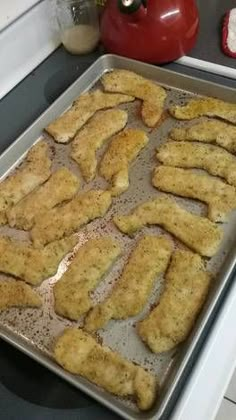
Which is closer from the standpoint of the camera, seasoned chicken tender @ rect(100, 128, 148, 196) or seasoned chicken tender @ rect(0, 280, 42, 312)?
seasoned chicken tender @ rect(0, 280, 42, 312)

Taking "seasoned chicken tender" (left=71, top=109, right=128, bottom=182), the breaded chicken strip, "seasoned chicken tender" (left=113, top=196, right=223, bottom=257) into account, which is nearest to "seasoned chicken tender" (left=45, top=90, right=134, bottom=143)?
"seasoned chicken tender" (left=71, top=109, right=128, bottom=182)

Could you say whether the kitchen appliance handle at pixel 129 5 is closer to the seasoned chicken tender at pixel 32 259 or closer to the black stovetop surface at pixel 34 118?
the black stovetop surface at pixel 34 118

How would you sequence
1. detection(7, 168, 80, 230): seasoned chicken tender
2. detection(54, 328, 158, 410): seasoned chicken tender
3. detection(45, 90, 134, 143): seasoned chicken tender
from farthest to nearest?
detection(45, 90, 134, 143): seasoned chicken tender, detection(7, 168, 80, 230): seasoned chicken tender, detection(54, 328, 158, 410): seasoned chicken tender

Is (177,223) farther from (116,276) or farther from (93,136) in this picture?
(93,136)

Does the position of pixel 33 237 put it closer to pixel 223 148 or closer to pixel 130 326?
pixel 130 326

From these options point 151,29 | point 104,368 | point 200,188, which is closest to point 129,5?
point 151,29

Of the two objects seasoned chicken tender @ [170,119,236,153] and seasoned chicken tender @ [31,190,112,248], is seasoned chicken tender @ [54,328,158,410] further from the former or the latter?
seasoned chicken tender @ [170,119,236,153]
